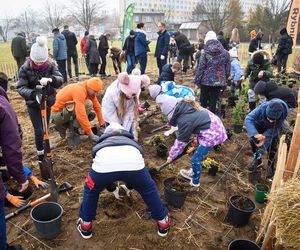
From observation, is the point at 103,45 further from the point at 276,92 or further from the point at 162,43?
the point at 276,92

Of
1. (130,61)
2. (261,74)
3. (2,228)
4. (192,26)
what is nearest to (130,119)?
(2,228)

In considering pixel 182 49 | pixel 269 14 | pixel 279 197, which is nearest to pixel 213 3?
pixel 269 14

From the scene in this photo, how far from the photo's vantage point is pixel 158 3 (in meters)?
87.1

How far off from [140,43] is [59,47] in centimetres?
262

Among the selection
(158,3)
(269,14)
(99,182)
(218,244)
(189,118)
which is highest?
(158,3)

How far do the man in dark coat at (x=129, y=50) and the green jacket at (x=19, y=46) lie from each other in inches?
131

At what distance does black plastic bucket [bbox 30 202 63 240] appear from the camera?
281cm

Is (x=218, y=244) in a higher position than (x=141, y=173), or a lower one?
lower

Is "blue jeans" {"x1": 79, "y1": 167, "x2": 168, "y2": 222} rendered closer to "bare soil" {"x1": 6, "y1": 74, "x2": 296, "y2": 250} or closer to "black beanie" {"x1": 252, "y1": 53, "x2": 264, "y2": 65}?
"bare soil" {"x1": 6, "y1": 74, "x2": 296, "y2": 250}

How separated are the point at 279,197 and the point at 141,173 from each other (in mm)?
1125

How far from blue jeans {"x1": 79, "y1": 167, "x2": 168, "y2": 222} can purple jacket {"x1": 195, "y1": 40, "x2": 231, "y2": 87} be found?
3.45 meters

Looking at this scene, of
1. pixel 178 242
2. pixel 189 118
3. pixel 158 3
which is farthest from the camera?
pixel 158 3

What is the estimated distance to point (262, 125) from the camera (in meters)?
4.11

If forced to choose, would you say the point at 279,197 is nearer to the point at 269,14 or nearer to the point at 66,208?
the point at 66,208
